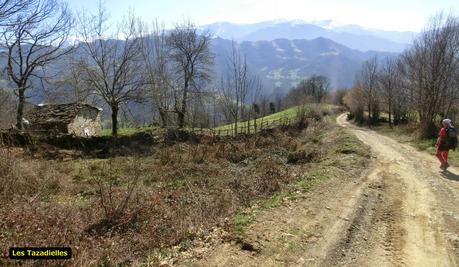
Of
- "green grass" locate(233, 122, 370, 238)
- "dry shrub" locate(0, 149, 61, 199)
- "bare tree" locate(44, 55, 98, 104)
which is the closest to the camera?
"green grass" locate(233, 122, 370, 238)

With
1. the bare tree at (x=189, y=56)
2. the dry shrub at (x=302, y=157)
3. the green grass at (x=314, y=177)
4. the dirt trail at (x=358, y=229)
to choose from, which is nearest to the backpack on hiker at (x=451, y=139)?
the dirt trail at (x=358, y=229)

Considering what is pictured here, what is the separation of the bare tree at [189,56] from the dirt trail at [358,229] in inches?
1380

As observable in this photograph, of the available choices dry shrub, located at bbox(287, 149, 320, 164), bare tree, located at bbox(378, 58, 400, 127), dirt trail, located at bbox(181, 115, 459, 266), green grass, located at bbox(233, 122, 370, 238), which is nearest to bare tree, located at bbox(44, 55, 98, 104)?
dry shrub, located at bbox(287, 149, 320, 164)

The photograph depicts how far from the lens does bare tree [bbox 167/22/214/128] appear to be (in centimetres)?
4447

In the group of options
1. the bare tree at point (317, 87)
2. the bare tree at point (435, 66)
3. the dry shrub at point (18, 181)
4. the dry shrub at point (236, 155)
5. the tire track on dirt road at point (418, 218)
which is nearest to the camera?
the tire track on dirt road at point (418, 218)

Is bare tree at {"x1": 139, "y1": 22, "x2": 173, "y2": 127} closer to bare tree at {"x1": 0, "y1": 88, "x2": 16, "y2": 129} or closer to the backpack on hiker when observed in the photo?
bare tree at {"x1": 0, "y1": 88, "x2": 16, "y2": 129}

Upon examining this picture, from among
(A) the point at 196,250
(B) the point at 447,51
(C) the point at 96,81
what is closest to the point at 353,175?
(A) the point at 196,250

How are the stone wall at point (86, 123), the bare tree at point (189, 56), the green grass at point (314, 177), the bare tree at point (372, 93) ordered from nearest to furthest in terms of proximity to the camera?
1. the green grass at point (314, 177)
2. the stone wall at point (86, 123)
3. the bare tree at point (189, 56)
4. the bare tree at point (372, 93)

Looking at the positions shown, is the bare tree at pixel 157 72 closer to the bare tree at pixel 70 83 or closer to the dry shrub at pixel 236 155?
the bare tree at pixel 70 83

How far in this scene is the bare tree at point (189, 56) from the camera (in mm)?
44469

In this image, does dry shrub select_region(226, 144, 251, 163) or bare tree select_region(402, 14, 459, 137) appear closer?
dry shrub select_region(226, 144, 251, 163)

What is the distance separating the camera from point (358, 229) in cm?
719

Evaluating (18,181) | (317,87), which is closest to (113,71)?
(18,181)

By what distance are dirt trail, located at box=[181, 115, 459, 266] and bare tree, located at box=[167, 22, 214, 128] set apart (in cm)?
3506
